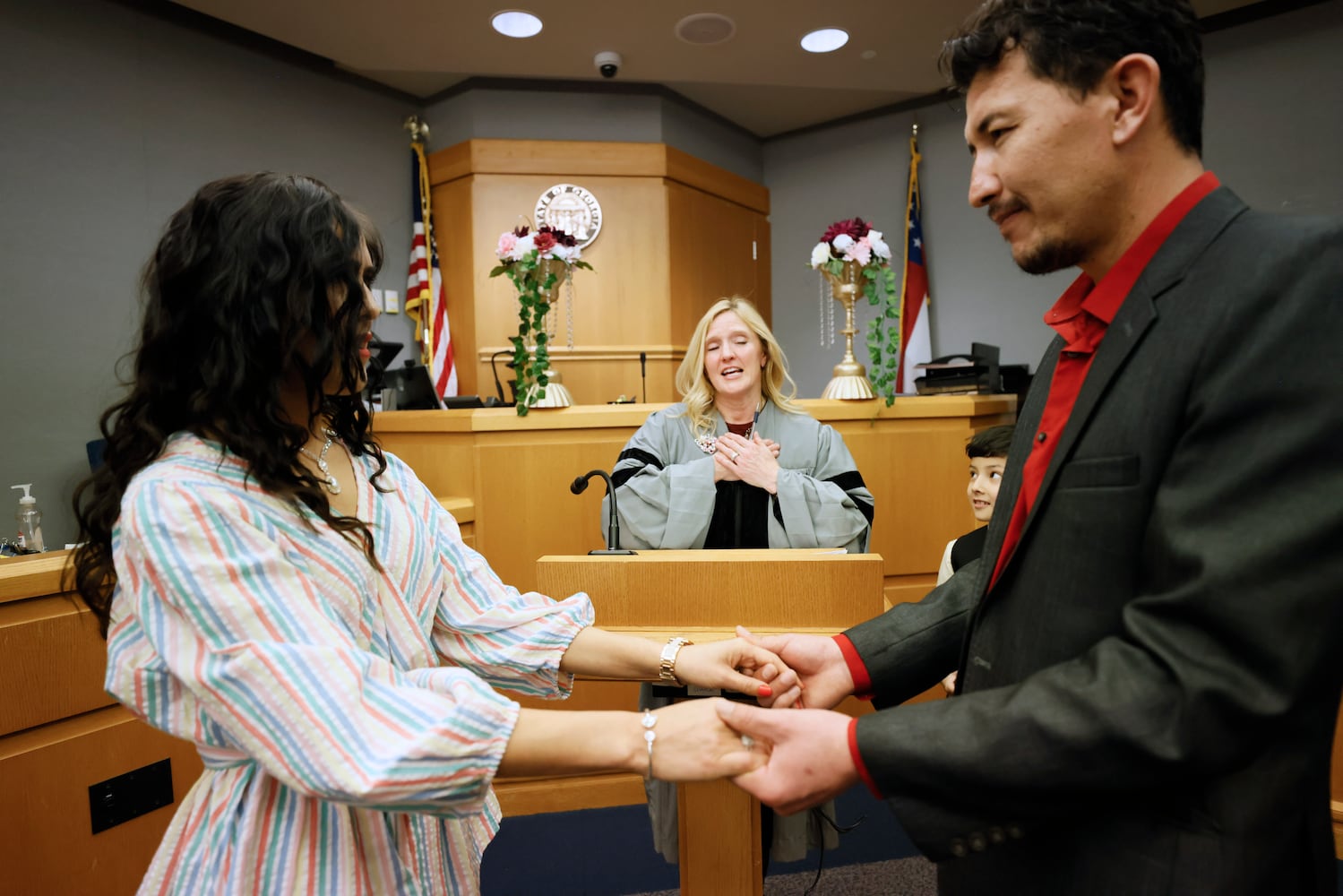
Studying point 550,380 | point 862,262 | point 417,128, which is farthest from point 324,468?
point 417,128

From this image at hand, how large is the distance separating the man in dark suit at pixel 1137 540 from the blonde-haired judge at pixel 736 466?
1.50 metres

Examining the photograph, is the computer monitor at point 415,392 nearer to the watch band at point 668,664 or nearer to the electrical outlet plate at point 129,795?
the electrical outlet plate at point 129,795

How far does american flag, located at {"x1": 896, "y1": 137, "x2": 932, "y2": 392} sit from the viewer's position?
602 centimetres

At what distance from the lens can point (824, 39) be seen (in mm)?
4652

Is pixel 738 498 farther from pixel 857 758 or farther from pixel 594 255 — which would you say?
pixel 594 255

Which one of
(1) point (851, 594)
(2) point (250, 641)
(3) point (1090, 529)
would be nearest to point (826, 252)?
(1) point (851, 594)

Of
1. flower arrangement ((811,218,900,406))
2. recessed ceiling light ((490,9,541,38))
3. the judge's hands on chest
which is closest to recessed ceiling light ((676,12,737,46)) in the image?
recessed ceiling light ((490,9,541,38))

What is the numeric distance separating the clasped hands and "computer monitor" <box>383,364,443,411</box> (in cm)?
282

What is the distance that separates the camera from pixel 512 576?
3.11 meters

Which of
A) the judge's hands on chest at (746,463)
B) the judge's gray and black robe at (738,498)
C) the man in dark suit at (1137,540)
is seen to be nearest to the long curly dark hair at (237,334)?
the man in dark suit at (1137,540)

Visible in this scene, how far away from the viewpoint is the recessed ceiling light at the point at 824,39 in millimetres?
4551

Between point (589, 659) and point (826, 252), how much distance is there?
2782mm

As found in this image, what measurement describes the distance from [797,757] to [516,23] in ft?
14.9

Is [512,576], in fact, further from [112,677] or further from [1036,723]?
[1036,723]
